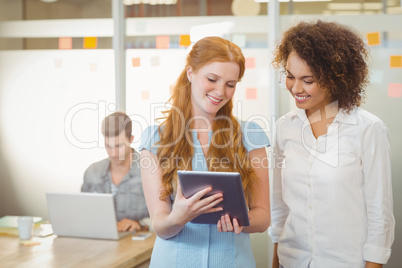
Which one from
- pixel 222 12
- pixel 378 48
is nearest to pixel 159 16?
pixel 222 12

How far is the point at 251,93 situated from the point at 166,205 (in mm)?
2218

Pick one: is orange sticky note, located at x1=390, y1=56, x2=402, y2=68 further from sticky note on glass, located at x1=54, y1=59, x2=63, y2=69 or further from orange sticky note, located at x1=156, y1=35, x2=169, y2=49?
sticky note on glass, located at x1=54, y1=59, x2=63, y2=69

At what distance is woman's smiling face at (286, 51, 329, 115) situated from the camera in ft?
5.98

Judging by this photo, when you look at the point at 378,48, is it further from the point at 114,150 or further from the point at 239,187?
the point at 239,187

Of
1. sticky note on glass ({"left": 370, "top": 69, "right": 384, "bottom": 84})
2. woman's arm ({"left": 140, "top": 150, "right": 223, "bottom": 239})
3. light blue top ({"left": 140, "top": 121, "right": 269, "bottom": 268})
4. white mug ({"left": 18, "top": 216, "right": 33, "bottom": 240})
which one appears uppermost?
sticky note on glass ({"left": 370, "top": 69, "right": 384, "bottom": 84})

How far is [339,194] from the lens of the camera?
1833 millimetres

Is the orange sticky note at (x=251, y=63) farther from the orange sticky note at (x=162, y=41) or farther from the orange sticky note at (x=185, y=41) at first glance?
the orange sticky note at (x=162, y=41)

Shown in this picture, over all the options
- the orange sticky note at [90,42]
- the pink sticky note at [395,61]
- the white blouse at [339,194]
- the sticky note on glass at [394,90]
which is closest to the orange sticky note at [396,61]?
the pink sticky note at [395,61]

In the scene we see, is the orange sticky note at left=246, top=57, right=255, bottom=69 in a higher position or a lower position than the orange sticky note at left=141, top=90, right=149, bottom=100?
higher

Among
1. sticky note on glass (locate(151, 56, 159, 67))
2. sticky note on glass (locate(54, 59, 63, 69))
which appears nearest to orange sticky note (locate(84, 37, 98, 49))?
sticky note on glass (locate(54, 59, 63, 69))

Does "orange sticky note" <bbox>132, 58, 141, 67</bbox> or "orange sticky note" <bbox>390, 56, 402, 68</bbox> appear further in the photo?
"orange sticky note" <bbox>132, 58, 141, 67</bbox>

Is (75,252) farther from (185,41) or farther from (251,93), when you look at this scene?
(185,41)

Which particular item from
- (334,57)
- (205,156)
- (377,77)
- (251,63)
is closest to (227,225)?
(205,156)

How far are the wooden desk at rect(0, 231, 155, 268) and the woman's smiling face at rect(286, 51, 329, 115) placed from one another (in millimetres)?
1062
